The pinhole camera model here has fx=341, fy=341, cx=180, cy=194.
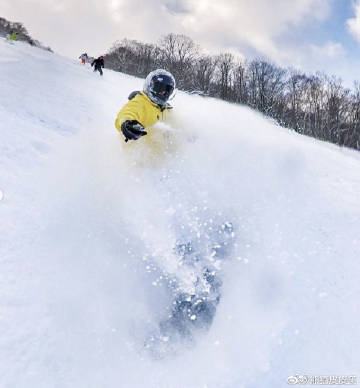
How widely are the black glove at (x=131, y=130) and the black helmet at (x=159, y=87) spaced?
1.54 ft

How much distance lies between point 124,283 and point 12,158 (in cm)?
231

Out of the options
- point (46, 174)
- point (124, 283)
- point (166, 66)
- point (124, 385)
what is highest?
point (166, 66)

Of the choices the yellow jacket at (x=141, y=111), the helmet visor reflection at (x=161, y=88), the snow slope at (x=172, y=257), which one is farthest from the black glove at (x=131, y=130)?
the helmet visor reflection at (x=161, y=88)

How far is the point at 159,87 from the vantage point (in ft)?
11.1

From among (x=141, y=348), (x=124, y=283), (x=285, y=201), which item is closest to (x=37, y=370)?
(x=141, y=348)

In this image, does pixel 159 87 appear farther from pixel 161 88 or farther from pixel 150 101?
pixel 150 101

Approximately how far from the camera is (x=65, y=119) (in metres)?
6.75

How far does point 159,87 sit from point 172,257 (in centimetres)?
166

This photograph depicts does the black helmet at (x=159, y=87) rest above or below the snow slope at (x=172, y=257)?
above

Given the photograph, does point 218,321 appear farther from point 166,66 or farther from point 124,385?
point 166,66

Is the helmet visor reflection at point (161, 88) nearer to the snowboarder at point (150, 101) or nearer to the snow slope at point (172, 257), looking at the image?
the snowboarder at point (150, 101)

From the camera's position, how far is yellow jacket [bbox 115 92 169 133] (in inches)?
127

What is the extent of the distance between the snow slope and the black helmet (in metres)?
0.33

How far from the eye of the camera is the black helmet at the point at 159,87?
3377mm
